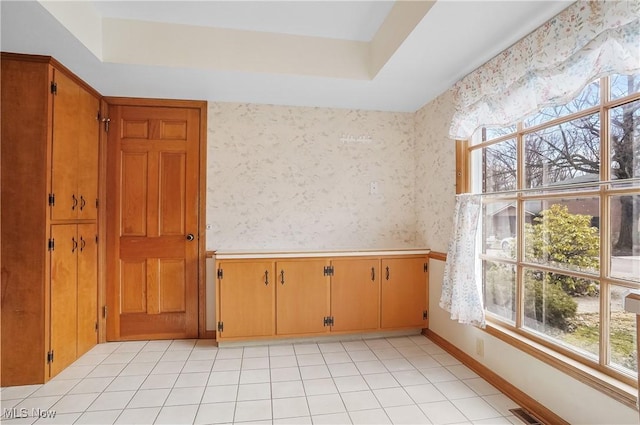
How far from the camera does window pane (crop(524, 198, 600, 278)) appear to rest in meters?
1.65

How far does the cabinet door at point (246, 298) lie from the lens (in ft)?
9.09

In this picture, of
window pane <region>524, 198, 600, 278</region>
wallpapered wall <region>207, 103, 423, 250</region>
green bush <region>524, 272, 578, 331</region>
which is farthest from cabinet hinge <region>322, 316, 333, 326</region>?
window pane <region>524, 198, 600, 278</region>

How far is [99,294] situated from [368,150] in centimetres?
295

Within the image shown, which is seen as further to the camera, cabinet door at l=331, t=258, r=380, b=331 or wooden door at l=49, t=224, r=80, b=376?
cabinet door at l=331, t=258, r=380, b=331

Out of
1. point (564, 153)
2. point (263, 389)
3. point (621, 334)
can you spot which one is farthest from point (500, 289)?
point (263, 389)

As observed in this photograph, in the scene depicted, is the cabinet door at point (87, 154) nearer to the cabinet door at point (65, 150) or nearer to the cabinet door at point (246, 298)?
the cabinet door at point (65, 150)

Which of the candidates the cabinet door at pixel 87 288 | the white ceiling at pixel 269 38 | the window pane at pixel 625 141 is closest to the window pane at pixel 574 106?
the window pane at pixel 625 141

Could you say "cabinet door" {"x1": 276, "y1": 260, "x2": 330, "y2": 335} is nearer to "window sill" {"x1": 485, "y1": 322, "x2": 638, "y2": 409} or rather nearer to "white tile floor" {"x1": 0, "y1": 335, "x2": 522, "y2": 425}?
"white tile floor" {"x1": 0, "y1": 335, "x2": 522, "y2": 425}

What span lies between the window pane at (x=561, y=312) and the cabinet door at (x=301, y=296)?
1.57 m

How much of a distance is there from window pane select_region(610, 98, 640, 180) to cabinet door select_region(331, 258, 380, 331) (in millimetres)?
1851

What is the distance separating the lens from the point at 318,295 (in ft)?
9.48

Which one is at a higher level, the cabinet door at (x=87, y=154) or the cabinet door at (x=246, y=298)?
the cabinet door at (x=87, y=154)

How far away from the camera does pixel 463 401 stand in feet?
6.54

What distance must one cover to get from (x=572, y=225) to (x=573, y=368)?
76 centimetres
